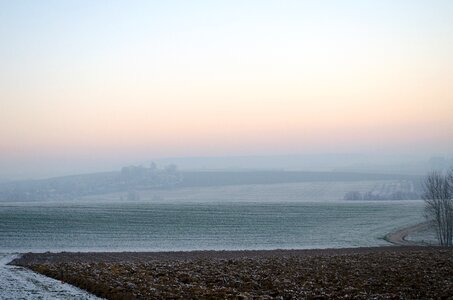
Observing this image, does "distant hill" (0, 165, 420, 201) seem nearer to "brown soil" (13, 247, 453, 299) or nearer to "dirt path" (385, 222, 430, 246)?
"dirt path" (385, 222, 430, 246)

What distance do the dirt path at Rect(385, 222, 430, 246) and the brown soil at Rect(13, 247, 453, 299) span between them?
17556mm

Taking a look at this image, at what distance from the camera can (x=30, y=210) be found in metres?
65.9

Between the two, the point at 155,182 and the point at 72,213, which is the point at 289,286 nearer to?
the point at 72,213

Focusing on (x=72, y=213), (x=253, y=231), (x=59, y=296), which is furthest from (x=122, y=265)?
(x=72, y=213)

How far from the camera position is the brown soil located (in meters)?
19.7

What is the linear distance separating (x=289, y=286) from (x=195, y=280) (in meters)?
4.82

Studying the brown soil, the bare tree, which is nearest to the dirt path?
the bare tree

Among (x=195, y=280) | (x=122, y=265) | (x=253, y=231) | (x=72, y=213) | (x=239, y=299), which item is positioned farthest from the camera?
(x=72, y=213)

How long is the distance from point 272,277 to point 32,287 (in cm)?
1141

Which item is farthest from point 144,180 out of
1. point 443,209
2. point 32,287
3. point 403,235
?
point 32,287

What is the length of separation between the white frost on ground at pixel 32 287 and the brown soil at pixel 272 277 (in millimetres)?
672

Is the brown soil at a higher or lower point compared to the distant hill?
lower

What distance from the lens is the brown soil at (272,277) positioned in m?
19.7

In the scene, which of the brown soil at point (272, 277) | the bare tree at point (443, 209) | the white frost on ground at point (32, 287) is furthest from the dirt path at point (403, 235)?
the white frost on ground at point (32, 287)
